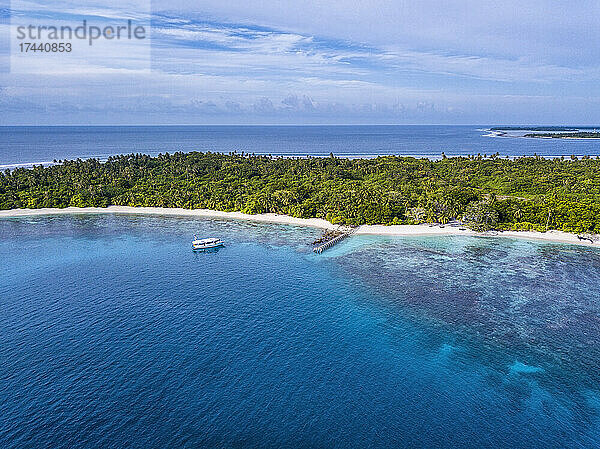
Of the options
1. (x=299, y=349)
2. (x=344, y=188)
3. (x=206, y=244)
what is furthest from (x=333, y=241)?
(x=344, y=188)

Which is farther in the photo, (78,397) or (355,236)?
(355,236)

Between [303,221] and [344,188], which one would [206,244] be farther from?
[344,188]

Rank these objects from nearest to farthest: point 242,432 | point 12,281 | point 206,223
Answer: point 242,432 → point 12,281 → point 206,223

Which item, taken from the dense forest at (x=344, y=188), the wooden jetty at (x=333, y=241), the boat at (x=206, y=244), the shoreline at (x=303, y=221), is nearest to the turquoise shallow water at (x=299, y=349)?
the boat at (x=206, y=244)

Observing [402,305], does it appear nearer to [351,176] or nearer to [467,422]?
Result: [467,422]

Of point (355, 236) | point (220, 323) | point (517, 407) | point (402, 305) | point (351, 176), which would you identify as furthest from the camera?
point (351, 176)

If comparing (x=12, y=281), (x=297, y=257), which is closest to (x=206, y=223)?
(x=297, y=257)

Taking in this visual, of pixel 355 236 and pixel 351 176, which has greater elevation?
pixel 351 176

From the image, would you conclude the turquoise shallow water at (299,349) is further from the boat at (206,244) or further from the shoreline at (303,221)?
the shoreline at (303,221)
